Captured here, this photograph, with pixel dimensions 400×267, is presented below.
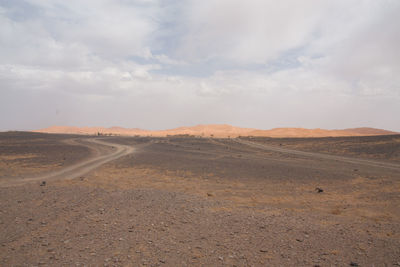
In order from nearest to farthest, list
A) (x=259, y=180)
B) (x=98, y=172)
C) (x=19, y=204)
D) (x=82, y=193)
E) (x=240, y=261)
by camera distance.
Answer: (x=240, y=261), (x=19, y=204), (x=82, y=193), (x=259, y=180), (x=98, y=172)

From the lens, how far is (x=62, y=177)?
1446 cm

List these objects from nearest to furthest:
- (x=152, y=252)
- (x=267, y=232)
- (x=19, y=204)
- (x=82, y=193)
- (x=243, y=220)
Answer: (x=152, y=252) < (x=267, y=232) < (x=243, y=220) < (x=19, y=204) < (x=82, y=193)

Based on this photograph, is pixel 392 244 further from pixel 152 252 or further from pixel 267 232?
pixel 152 252

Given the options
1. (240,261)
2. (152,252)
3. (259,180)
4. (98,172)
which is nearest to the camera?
(240,261)

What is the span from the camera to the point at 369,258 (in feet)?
15.6

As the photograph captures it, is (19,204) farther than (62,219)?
Yes

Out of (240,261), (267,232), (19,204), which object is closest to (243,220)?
(267,232)

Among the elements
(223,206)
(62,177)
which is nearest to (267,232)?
(223,206)

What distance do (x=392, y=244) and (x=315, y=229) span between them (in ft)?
5.20

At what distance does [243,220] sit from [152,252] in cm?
294

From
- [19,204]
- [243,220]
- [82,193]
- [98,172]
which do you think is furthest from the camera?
[98,172]

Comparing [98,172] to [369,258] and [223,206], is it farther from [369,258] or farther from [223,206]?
[369,258]

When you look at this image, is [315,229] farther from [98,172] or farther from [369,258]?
[98,172]

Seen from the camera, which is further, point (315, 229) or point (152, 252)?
point (315, 229)
